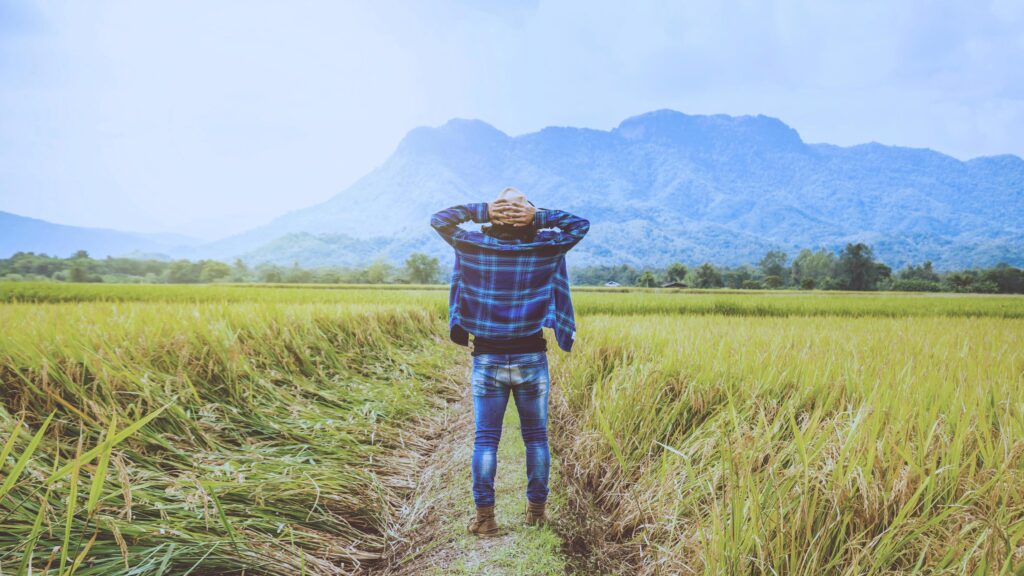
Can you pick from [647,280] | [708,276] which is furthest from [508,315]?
[708,276]

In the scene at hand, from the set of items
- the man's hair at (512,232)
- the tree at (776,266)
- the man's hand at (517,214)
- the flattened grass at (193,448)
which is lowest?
the flattened grass at (193,448)

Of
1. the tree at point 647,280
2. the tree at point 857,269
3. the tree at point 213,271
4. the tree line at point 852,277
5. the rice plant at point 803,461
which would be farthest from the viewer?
the tree at point 647,280

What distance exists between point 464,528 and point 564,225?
1.84m

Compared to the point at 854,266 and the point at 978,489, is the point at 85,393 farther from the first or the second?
the point at 854,266

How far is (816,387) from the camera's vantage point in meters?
2.82

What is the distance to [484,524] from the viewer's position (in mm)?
2447

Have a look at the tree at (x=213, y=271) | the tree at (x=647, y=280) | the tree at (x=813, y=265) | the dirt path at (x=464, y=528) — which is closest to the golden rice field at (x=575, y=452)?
the dirt path at (x=464, y=528)

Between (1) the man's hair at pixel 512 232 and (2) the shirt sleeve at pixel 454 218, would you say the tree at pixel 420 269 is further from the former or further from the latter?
(1) the man's hair at pixel 512 232

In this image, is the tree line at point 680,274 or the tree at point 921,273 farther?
the tree at point 921,273

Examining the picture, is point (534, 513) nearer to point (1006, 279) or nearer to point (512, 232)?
point (512, 232)

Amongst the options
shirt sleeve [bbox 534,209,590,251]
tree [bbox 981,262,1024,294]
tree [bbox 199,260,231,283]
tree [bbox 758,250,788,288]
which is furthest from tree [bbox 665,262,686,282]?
shirt sleeve [bbox 534,209,590,251]

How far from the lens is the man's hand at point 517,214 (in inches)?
92.4

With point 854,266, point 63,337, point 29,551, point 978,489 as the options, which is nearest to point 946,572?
point 978,489

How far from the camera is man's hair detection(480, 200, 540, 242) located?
246cm
